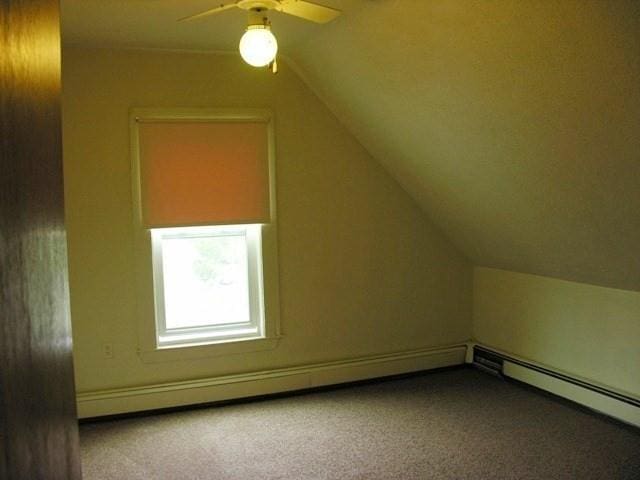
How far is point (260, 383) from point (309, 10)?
2770mm

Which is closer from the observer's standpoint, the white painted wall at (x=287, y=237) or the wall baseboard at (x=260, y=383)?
the white painted wall at (x=287, y=237)

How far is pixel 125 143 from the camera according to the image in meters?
3.92

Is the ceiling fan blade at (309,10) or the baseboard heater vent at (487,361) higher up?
the ceiling fan blade at (309,10)

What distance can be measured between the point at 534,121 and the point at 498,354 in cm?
243

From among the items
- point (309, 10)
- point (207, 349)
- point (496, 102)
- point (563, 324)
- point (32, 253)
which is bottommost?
point (207, 349)

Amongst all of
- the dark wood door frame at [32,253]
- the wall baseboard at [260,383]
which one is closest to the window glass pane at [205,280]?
the wall baseboard at [260,383]

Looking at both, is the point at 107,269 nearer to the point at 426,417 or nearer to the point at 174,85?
the point at 174,85

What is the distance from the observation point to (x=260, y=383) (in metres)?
4.34

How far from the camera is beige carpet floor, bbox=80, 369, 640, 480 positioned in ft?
10.6

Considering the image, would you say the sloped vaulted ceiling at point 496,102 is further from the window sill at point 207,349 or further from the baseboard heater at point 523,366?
the window sill at point 207,349

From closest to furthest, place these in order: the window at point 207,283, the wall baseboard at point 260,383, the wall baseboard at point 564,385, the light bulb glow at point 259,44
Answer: the light bulb glow at point 259,44 < the wall baseboard at point 564,385 < the wall baseboard at point 260,383 < the window at point 207,283

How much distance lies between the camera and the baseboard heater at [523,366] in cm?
376

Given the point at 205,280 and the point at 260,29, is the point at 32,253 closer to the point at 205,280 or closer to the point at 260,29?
the point at 260,29

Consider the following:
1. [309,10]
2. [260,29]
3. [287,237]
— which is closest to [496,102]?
[309,10]
